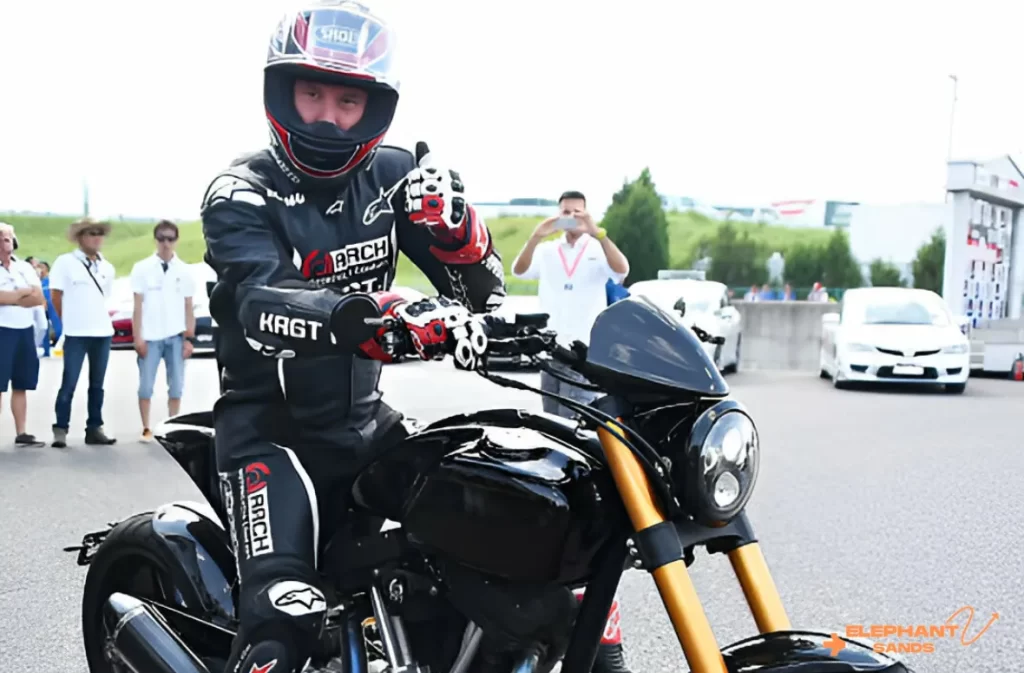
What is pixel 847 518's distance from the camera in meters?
6.05

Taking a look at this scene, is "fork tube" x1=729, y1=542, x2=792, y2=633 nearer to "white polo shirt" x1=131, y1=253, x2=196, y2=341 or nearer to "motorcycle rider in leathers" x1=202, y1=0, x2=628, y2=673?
"motorcycle rider in leathers" x1=202, y1=0, x2=628, y2=673

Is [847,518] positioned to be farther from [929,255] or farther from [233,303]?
[929,255]

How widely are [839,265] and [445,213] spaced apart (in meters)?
51.4

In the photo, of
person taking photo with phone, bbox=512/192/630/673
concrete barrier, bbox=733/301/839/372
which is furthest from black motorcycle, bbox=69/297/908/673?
concrete barrier, bbox=733/301/839/372

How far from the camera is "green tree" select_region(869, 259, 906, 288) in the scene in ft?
146

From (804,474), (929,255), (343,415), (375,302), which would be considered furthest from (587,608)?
(929,255)

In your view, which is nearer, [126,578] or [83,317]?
[126,578]

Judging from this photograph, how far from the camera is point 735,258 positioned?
5478cm

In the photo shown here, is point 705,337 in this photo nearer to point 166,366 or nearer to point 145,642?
point 145,642

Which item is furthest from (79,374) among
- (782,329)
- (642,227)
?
(642,227)

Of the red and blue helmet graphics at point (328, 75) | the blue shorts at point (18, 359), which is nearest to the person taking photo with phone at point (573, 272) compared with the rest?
the red and blue helmet graphics at point (328, 75)

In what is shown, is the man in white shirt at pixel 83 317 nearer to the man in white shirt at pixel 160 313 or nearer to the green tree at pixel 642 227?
the man in white shirt at pixel 160 313

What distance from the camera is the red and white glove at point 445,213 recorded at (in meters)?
2.45

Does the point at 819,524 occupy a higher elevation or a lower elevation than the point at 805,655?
lower
